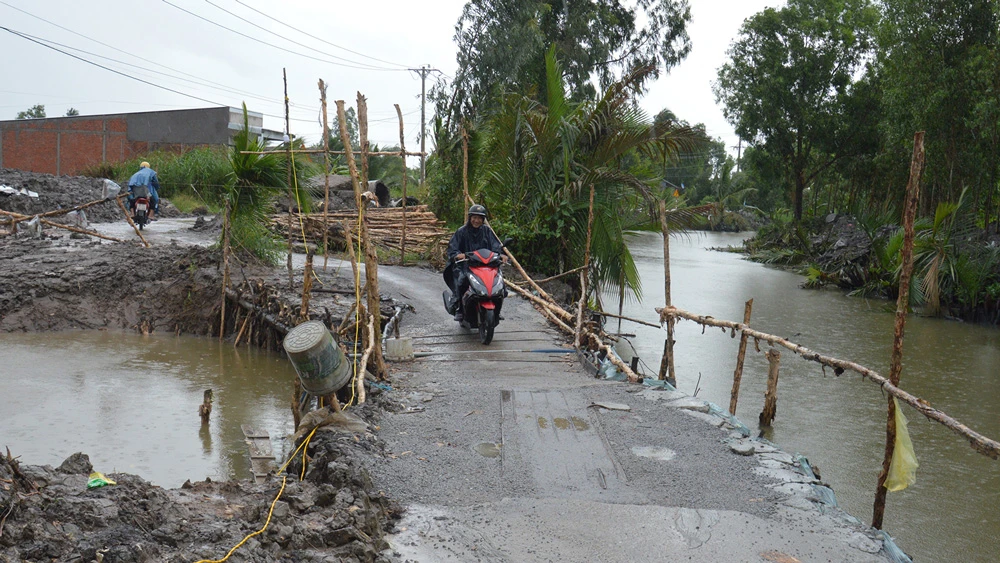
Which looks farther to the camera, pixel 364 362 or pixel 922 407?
pixel 364 362

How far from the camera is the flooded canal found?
274 inches

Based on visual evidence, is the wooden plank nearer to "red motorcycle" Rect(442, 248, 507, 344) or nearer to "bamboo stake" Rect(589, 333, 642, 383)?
"red motorcycle" Rect(442, 248, 507, 344)

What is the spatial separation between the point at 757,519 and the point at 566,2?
2484 cm

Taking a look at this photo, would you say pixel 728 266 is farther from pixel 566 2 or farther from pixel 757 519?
pixel 757 519

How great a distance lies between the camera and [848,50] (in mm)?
30828

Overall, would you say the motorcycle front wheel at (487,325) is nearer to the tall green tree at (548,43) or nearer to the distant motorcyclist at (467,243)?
the distant motorcyclist at (467,243)

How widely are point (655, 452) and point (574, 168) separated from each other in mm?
8478

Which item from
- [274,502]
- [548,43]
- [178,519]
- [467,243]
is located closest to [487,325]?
[467,243]

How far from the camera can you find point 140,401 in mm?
8711

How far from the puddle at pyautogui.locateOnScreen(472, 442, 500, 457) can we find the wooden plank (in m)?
1.50

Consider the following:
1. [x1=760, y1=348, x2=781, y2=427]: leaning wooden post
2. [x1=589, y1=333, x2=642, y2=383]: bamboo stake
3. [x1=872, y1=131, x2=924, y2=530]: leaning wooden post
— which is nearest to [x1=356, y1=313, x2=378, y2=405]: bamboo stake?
[x1=589, y1=333, x2=642, y2=383]: bamboo stake

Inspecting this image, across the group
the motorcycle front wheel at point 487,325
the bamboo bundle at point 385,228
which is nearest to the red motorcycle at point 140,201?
the bamboo bundle at point 385,228

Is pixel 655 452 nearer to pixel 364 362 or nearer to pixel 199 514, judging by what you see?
pixel 364 362

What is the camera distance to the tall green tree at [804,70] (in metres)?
30.6
